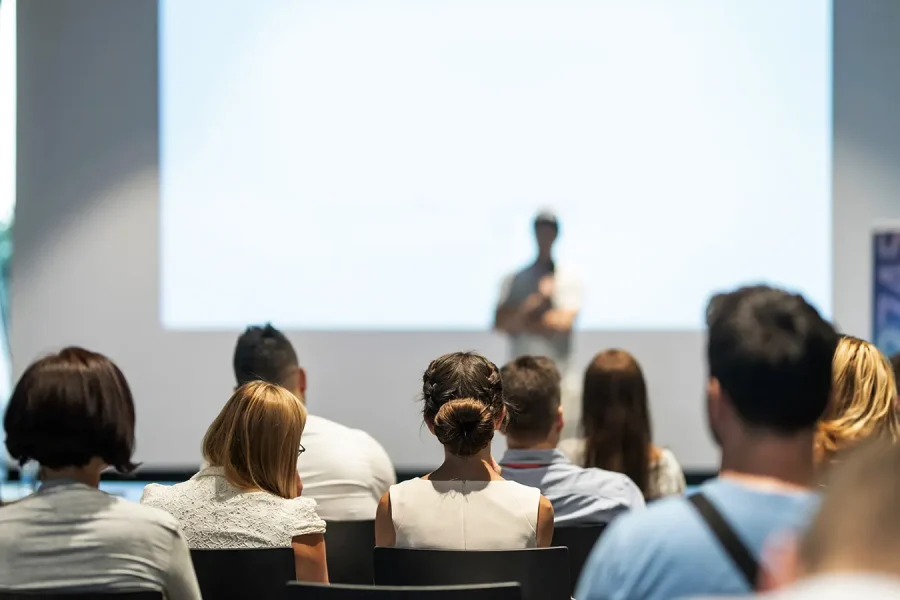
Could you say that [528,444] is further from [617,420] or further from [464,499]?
[464,499]

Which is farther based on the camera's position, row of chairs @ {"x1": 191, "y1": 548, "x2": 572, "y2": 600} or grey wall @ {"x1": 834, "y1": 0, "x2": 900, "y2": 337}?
grey wall @ {"x1": 834, "y1": 0, "x2": 900, "y2": 337}

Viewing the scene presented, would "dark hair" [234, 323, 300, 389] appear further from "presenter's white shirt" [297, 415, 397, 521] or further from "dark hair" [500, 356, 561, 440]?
"dark hair" [500, 356, 561, 440]

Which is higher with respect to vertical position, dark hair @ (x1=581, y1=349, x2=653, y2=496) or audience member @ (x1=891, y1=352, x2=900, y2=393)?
audience member @ (x1=891, y1=352, x2=900, y2=393)

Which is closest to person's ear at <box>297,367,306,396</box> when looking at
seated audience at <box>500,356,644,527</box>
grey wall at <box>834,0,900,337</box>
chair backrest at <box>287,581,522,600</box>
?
seated audience at <box>500,356,644,527</box>

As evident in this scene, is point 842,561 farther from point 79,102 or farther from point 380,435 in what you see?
point 79,102

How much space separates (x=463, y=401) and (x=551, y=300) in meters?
3.33

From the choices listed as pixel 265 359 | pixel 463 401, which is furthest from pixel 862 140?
Answer: pixel 463 401

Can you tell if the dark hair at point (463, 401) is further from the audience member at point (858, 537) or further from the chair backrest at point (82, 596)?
the audience member at point (858, 537)

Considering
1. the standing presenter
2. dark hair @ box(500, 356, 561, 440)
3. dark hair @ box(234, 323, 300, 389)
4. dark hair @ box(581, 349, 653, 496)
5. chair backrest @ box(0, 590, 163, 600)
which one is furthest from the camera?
the standing presenter

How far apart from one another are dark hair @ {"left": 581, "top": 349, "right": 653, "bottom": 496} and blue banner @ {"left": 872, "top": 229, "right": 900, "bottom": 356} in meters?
2.52

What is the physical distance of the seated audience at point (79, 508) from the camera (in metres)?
1.61

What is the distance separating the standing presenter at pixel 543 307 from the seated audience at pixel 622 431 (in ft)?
7.60

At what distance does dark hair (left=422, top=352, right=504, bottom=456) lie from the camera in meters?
2.11

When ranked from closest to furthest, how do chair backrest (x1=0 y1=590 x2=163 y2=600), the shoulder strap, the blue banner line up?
the shoulder strap → chair backrest (x1=0 y1=590 x2=163 y2=600) → the blue banner
